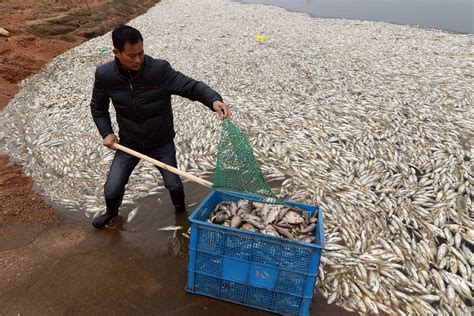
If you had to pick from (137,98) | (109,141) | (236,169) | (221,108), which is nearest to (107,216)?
(109,141)

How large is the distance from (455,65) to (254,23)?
39.0 ft

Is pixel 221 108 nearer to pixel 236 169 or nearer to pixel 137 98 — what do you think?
pixel 236 169

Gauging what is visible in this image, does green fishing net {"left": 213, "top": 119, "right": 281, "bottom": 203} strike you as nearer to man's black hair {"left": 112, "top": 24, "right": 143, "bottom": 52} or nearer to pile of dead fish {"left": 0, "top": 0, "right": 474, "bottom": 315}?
man's black hair {"left": 112, "top": 24, "right": 143, "bottom": 52}

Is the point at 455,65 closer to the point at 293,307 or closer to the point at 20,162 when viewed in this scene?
the point at 293,307

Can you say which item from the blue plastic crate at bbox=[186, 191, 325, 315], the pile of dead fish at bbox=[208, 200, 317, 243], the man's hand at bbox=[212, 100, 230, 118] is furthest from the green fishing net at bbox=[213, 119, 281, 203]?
the blue plastic crate at bbox=[186, 191, 325, 315]

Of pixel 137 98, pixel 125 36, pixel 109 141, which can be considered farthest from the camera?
pixel 109 141

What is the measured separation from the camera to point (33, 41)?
47.0 feet

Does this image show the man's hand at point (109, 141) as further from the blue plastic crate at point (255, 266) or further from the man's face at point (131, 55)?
the blue plastic crate at point (255, 266)

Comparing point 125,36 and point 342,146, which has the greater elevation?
point 125,36

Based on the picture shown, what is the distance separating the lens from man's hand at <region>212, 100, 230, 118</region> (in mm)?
3835

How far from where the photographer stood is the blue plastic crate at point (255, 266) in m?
3.21

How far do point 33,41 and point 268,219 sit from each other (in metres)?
14.6

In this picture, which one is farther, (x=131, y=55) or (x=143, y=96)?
(x=143, y=96)

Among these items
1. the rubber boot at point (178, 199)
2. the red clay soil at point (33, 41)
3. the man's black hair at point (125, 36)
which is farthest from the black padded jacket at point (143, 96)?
the red clay soil at point (33, 41)
